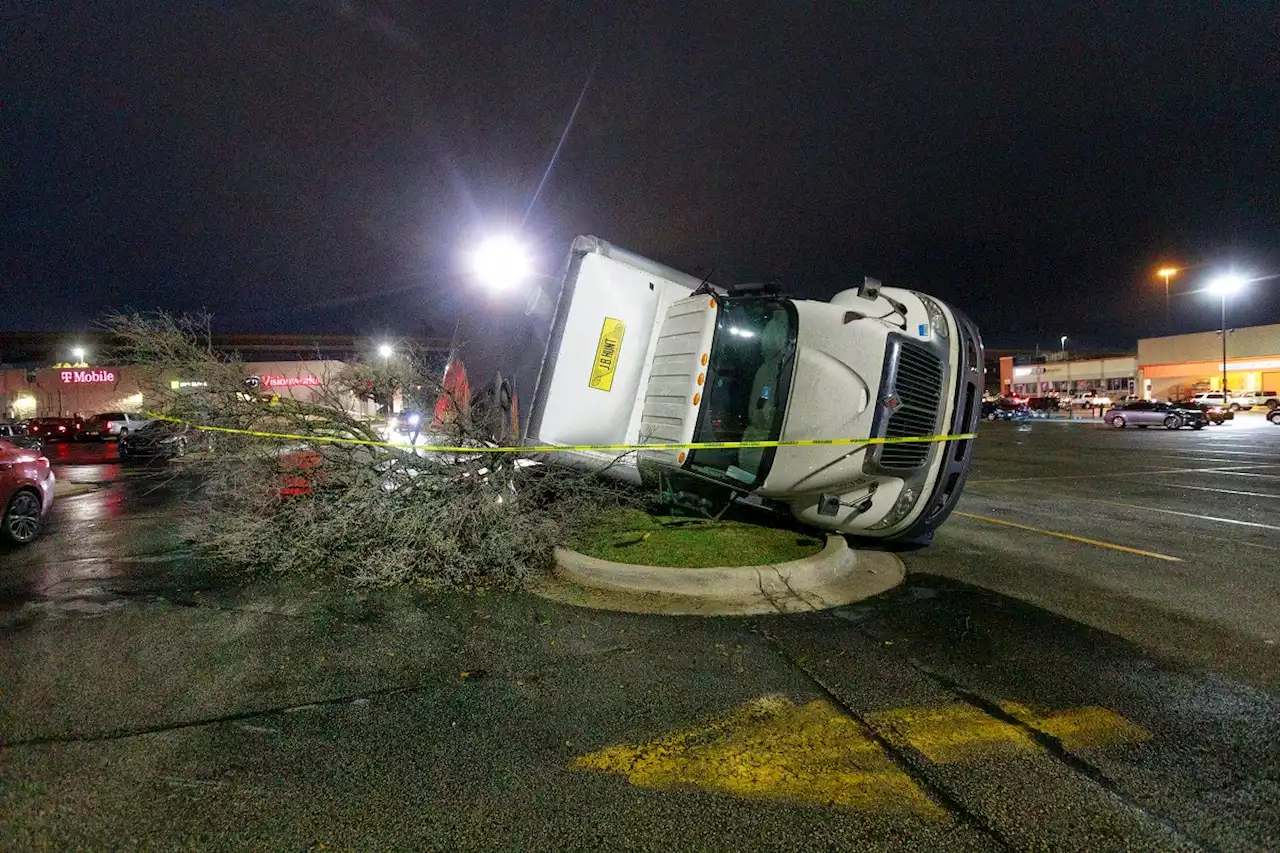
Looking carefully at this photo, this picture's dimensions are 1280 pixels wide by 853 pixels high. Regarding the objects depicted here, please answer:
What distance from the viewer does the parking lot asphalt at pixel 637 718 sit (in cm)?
254

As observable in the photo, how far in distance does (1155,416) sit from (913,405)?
110ft

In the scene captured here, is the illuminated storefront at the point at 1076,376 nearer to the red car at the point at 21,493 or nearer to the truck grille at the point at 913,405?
the truck grille at the point at 913,405

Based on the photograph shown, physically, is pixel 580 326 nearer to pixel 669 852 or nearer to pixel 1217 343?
pixel 669 852

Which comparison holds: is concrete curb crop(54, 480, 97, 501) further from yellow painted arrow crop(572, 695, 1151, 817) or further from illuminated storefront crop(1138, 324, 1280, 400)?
illuminated storefront crop(1138, 324, 1280, 400)

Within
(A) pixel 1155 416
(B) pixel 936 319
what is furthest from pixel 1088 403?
(B) pixel 936 319

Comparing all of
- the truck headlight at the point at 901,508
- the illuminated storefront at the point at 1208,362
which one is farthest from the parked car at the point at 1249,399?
the truck headlight at the point at 901,508

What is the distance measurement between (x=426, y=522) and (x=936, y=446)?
455 centimetres

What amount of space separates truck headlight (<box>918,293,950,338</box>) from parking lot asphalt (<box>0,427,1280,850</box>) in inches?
87.2

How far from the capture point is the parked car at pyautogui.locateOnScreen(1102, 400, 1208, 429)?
30.4 metres

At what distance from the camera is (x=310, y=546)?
625cm

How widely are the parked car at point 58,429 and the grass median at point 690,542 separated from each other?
3254cm

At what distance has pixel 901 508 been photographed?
6113 mm

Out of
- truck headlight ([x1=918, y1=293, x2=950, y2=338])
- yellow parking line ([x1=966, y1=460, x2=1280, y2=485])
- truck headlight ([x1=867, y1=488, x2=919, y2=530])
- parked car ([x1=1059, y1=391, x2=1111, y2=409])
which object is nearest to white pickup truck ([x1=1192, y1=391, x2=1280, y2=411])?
parked car ([x1=1059, y1=391, x2=1111, y2=409])

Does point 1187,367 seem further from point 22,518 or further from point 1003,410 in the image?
point 22,518
